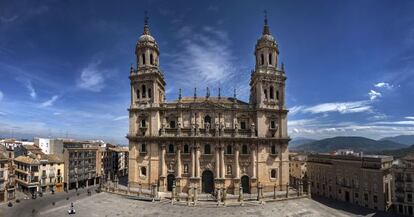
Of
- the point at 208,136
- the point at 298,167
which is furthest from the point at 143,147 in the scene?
the point at 298,167

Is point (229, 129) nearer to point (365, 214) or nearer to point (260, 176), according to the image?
point (260, 176)

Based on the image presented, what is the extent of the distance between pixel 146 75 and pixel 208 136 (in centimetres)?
1594

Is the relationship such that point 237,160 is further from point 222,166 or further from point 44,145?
point 44,145

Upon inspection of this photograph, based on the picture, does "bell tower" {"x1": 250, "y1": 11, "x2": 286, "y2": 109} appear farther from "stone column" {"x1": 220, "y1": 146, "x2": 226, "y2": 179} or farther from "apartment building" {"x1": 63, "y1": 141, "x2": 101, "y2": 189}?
"apartment building" {"x1": 63, "y1": 141, "x2": 101, "y2": 189}

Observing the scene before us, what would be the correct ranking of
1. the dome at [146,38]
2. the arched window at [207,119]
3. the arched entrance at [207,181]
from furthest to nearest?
1. the dome at [146,38]
2. the arched window at [207,119]
3. the arched entrance at [207,181]

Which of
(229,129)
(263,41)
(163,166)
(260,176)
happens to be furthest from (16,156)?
(263,41)

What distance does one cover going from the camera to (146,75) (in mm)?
56844

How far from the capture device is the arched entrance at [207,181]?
54969 mm

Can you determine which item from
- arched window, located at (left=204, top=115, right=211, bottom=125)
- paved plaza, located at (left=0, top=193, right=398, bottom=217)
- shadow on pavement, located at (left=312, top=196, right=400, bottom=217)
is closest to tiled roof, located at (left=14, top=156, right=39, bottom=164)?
paved plaza, located at (left=0, top=193, right=398, bottom=217)

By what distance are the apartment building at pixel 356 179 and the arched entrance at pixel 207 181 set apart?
24.0 meters

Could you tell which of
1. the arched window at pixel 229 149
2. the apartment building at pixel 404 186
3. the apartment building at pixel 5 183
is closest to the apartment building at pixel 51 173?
the apartment building at pixel 5 183

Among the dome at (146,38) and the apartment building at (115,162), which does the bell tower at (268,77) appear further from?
the apartment building at (115,162)

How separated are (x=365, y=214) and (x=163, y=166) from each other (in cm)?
3356

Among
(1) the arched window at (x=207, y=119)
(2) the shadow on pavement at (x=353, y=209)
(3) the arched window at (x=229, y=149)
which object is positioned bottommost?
(2) the shadow on pavement at (x=353, y=209)
